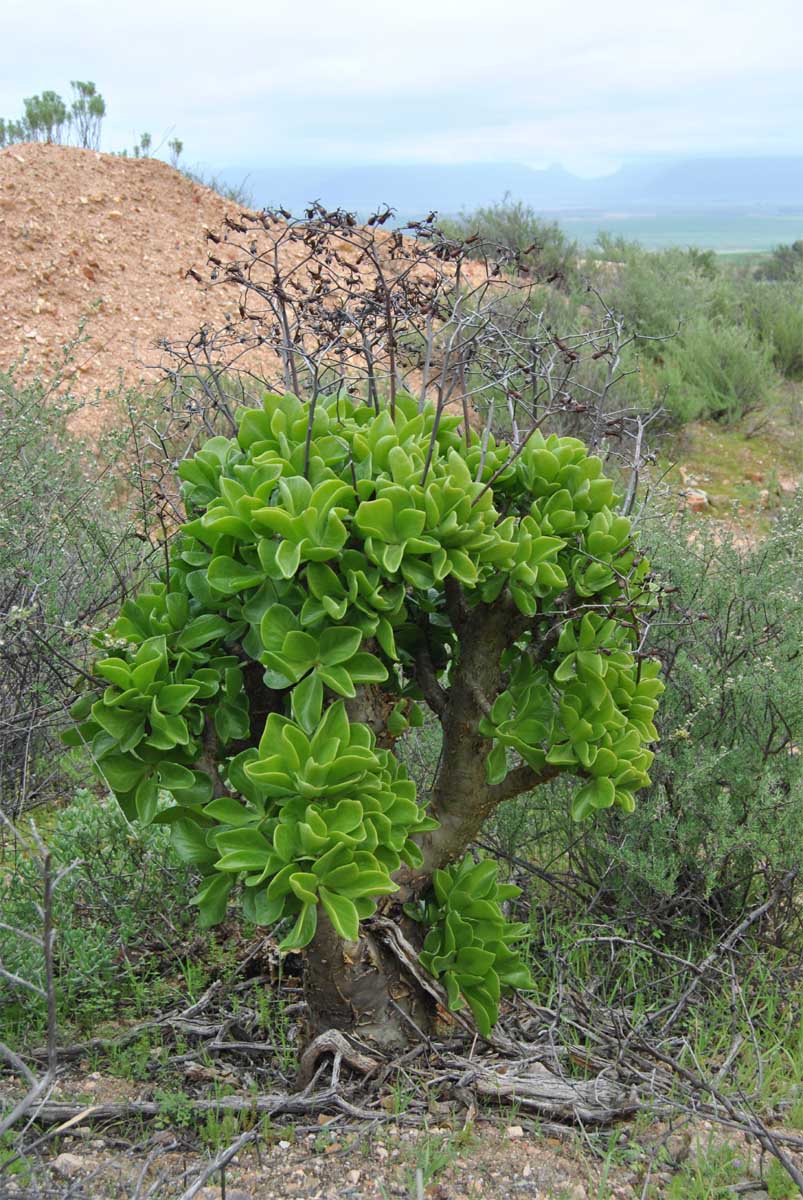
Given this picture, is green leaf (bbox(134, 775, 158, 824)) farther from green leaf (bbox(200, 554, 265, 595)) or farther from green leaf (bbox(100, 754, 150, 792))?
green leaf (bbox(200, 554, 265, 595))

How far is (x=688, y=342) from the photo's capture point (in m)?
11.0

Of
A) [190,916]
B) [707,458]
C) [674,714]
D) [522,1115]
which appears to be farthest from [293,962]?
[707,458]

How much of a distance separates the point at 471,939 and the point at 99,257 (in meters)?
9.74

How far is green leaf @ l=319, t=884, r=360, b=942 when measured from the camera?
177cm

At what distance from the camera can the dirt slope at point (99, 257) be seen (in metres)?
9.33

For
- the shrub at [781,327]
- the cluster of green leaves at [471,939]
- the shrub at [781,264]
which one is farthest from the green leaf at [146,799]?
the shrub at [781,264]

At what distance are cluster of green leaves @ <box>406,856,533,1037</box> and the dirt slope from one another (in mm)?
7240

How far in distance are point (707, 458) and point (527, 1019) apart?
8.30 metres

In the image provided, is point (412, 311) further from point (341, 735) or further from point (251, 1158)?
point (251, 1158)

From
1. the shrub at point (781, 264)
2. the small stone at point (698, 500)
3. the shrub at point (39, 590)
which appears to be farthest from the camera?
the shrub at point (781, 264)

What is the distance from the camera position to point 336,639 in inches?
75.1

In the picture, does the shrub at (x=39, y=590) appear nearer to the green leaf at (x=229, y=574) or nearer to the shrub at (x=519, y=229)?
the green leaf at (x=229, y=574)

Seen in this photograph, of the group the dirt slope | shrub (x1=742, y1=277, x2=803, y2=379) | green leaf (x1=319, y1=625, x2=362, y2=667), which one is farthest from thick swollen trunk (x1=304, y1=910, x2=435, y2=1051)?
shrub (x1=742, y1=277, x2=803, y2=379)

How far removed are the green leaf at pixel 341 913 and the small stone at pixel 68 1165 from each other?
0.80 metres
